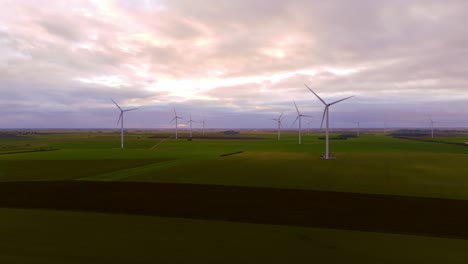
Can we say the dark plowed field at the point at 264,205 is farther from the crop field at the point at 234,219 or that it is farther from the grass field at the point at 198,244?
the grass field at the point at 198,244

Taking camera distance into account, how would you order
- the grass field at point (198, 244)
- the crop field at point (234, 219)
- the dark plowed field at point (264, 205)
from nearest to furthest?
the grass field at point (198, 244) < the crop field at point (234, 219) < the dark plowed field at point (264, 205)

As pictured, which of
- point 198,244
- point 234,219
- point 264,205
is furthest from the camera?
point 264,205

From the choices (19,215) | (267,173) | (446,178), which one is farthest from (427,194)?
(19,215)

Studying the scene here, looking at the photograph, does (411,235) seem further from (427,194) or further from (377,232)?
(427,194)

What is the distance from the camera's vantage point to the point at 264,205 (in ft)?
80.5

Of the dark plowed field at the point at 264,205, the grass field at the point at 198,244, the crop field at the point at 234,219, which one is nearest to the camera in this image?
the grass field at the point at 198,244

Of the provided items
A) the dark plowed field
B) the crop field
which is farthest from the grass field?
the dark plowed field

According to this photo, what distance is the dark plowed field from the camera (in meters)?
20.1

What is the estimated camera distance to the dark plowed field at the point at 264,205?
66.0 ft

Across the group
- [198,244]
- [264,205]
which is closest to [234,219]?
[264,205]

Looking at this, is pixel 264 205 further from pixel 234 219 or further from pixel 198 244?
pixel 198 244

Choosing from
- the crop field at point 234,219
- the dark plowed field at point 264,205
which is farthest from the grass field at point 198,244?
the dark plowed field at point 264,205

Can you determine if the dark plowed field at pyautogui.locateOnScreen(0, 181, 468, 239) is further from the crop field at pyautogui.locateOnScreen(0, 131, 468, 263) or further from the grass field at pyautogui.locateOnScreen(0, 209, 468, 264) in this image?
the grass field at pyautogui.locateOnScreen(0, 209, 468, 264)

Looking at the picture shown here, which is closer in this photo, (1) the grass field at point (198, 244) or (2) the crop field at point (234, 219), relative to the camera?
(1) the grass field at point (198, 244)
